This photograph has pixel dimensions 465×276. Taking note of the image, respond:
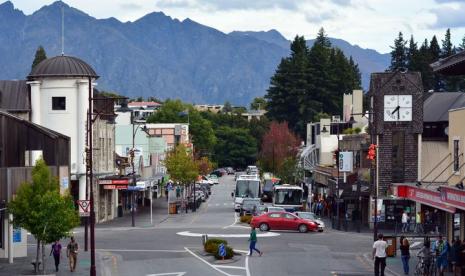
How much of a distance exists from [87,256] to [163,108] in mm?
147589

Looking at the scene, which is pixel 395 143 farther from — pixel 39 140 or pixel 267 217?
pixel 39 140

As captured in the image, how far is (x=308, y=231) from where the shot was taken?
201 feet

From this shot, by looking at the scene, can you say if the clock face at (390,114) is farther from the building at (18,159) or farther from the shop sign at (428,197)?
the shop sign at (428,197)

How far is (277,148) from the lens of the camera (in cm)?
12938

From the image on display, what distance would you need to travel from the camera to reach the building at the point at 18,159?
4062cm

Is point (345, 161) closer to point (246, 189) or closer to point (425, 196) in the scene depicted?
point (246, 189)

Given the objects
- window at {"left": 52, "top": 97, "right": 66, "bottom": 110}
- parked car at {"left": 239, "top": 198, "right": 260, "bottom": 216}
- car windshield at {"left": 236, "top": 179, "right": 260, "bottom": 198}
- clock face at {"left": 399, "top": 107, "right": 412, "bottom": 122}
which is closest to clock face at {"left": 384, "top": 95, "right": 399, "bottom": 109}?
clock face at {"left": 399, "top": 107, "right": 412, "bottom": 122}

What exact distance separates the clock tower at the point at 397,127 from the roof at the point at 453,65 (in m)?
30.9

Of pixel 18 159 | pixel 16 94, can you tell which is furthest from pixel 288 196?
pixel 18 159

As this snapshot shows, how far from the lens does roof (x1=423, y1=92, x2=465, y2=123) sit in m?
71.1

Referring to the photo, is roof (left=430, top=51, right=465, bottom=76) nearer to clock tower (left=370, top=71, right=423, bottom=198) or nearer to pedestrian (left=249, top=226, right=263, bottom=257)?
pedestrian (left=249, top=226, right=263, bottom=257)

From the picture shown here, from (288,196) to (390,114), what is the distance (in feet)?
50.8

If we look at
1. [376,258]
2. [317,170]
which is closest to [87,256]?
[376,258]

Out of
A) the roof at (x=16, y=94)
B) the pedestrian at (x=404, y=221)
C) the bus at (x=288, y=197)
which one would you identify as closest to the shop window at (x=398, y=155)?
the pedestrian at (x=404, y=221)
